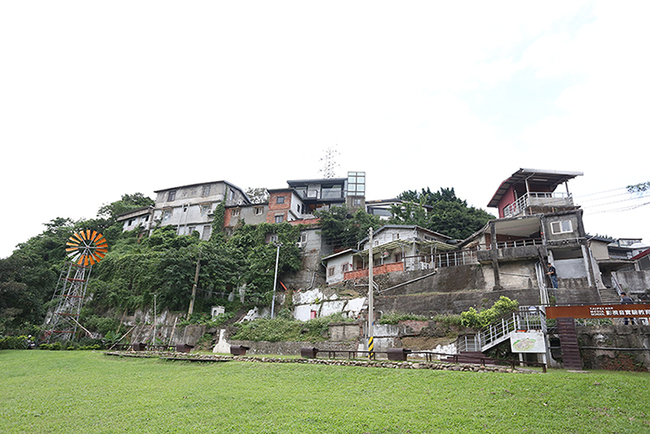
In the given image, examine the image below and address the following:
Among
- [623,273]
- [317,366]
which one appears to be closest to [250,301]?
[317,366]

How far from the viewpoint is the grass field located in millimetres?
9477

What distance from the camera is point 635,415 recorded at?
961 cm

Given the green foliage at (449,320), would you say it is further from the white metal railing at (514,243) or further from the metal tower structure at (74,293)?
the metal tower structure at (74,293)

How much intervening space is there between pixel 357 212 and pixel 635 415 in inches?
1384

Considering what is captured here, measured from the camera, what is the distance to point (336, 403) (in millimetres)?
11445

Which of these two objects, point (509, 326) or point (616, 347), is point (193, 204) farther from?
point (616, 347)

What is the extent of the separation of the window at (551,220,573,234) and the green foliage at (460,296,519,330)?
27.4 feet

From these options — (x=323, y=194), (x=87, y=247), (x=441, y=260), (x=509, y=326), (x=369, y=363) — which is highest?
(x=323, y=194)

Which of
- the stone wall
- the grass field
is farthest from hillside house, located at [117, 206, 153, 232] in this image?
the stone wall

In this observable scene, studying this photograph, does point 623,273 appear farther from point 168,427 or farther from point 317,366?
point 168,427

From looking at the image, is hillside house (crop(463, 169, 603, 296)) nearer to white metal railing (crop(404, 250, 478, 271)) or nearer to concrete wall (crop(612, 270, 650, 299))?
white metal railing (crop(404, 250, 478, 271))

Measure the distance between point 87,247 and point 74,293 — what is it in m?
4.66

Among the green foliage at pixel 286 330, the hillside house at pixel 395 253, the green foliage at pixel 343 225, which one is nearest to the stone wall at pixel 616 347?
the green foliage at pixel 286 330

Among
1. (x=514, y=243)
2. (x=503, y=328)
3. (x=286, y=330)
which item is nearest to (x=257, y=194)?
(x=286, y=330)
